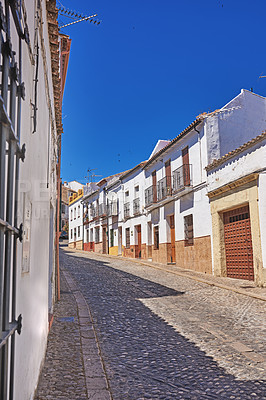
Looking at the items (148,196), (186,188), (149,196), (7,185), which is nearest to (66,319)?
(7,185)

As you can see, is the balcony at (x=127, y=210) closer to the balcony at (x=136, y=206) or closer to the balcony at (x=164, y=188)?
the balcony at (x=136, y=206)

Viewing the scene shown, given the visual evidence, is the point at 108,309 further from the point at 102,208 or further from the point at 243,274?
the point at 102,208

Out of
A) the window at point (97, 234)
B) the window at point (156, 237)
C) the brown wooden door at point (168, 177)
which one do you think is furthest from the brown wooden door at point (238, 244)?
the window at point (97, 234)

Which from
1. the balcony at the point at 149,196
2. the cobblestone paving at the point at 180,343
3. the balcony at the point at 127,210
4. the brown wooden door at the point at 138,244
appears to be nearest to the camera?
the cobblestone paving at the point at 180,343

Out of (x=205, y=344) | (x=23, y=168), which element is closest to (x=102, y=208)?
(x=205, y=344)

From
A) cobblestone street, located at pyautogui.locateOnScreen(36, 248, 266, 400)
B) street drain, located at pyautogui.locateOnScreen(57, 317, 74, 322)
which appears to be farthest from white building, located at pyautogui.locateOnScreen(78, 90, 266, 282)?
street drain, located at pyautogui.locateOnScreen(57, 317, 74, 322)

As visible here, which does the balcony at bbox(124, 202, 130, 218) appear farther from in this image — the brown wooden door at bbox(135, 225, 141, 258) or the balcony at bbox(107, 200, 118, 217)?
the balcony at bbox(107, 200, 118, 217)

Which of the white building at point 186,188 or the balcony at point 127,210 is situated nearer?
the white building at point 186,188

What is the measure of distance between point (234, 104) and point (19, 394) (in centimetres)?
1528

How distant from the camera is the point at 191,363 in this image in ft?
14.6

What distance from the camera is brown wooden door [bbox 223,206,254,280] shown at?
39.1ft

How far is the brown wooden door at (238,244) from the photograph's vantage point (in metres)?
11.9

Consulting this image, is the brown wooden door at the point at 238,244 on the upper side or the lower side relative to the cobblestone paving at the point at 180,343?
upper

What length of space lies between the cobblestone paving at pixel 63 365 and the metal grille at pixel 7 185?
1723mm
